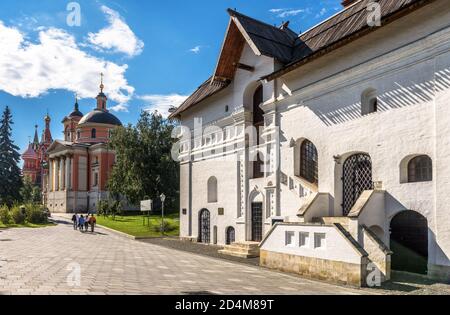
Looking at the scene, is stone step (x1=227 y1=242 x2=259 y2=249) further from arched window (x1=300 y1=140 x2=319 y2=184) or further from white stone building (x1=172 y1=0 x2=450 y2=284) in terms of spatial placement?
arched window (x1=300 y1=140 x2=319 y2=184)

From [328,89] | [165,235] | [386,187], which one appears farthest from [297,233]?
[165,235]

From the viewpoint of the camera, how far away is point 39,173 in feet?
341

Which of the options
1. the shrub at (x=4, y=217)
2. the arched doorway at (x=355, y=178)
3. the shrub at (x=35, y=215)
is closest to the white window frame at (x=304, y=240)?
the arched doorway at (x=355, y=178)

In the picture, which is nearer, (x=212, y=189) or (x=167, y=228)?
(x=212, y=189)

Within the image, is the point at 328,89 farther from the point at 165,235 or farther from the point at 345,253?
the point at 165,235

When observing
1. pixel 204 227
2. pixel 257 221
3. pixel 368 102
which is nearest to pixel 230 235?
pixel 257 221

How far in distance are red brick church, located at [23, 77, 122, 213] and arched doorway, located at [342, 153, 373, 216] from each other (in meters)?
52.1

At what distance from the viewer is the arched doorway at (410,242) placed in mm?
12406

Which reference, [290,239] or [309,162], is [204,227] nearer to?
[309,162]

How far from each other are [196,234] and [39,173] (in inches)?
3573

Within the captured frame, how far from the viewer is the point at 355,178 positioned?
14859mm

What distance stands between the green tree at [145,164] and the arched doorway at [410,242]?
3543 cm

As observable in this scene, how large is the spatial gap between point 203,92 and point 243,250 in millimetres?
10703

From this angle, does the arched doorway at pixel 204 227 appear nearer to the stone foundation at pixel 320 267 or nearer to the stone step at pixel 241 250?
the stone step at pixel 241 250
